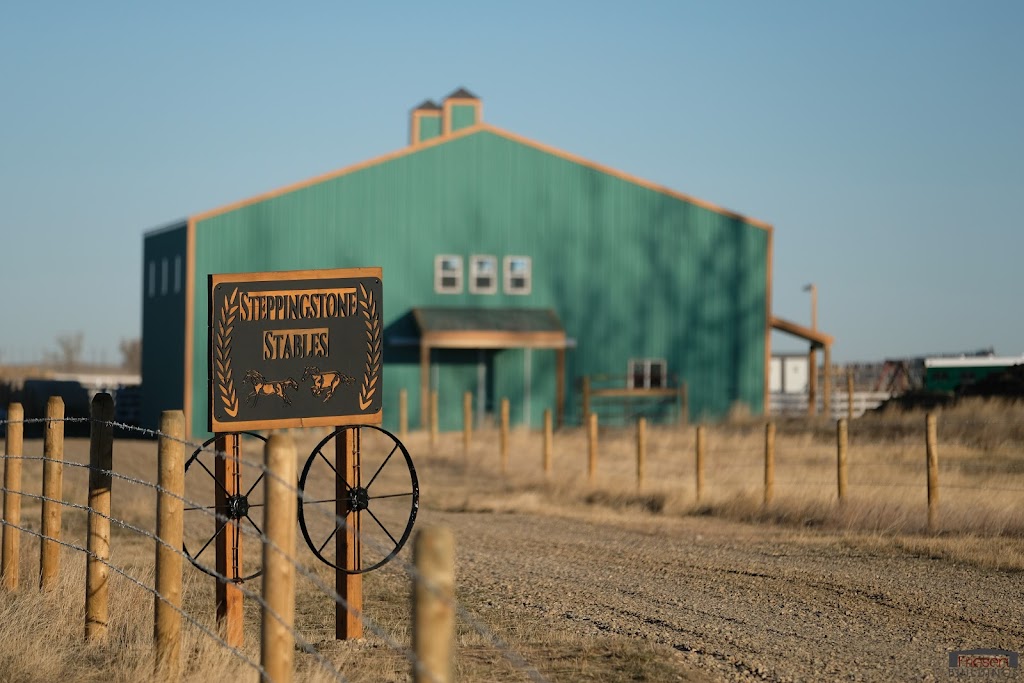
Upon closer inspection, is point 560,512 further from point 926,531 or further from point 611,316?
point 611,316

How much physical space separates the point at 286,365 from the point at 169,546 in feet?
4.58

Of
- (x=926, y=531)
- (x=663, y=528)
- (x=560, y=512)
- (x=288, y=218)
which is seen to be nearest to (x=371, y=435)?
(x=288, y=218)

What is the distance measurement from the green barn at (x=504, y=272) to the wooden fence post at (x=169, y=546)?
87.5 ft

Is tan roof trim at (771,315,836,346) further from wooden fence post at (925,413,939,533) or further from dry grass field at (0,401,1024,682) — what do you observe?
wooden fence post at (925,413,939,533)

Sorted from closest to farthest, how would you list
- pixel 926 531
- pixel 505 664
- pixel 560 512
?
pixel 505 664, pixel 926 531, pixel 560 512

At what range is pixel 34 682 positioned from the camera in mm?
7070

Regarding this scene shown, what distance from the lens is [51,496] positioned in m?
10.0

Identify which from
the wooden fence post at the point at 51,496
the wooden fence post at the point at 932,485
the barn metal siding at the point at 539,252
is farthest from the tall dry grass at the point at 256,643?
the barn metal siding at the point at 539,252

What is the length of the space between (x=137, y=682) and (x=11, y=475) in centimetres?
409

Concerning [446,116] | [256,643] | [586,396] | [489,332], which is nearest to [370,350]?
[256,643]

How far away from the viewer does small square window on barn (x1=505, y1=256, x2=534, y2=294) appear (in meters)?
37.2

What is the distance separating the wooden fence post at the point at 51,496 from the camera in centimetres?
973

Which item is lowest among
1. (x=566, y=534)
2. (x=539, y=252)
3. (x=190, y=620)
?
(x=566, y=534)

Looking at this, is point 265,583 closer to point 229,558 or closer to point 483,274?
point 229,558
